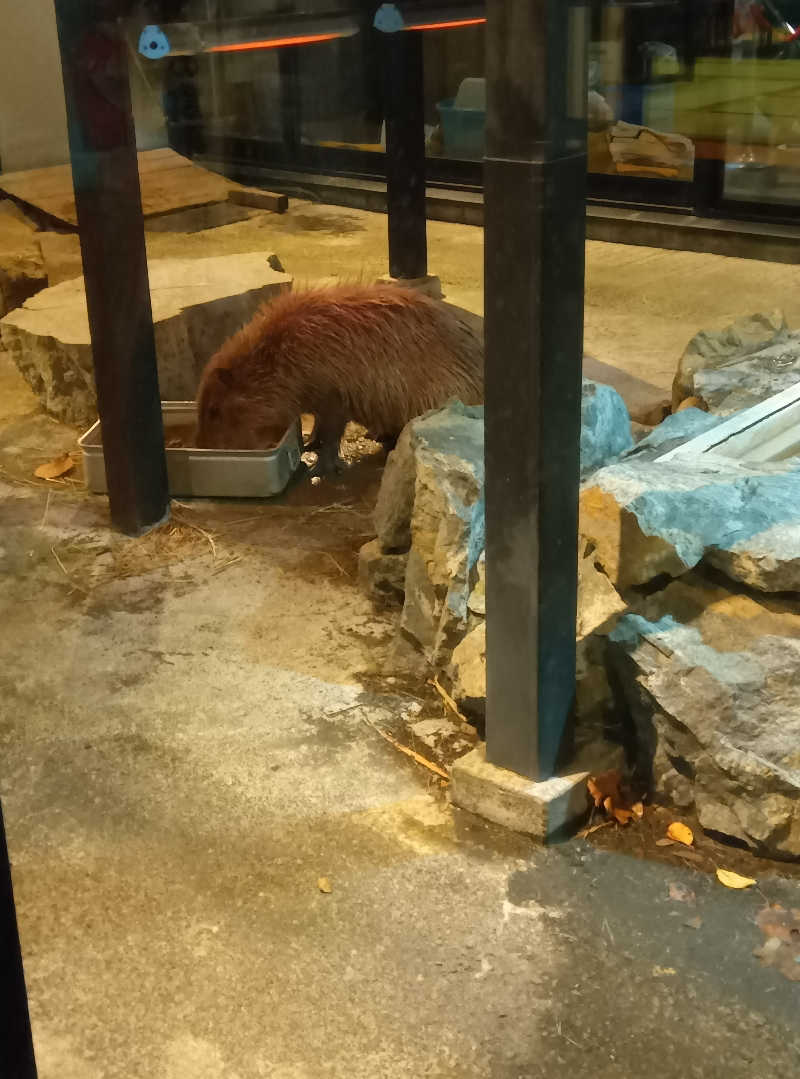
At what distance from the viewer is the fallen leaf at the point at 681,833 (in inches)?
→ 92.5

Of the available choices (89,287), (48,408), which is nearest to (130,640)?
(89,287)

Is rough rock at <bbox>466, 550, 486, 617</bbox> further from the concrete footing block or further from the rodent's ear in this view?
the rodent's ear

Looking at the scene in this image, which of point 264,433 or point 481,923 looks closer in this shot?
point 481,923

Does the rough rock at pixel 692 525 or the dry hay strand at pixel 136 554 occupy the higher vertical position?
the rough rock at pixel 692 525

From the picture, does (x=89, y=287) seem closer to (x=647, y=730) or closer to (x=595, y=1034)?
(x=647, y=730)

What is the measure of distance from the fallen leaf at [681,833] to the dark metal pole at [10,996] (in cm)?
154

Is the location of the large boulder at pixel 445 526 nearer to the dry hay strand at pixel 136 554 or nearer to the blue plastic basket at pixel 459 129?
the dry hay strand at pixel 136 554

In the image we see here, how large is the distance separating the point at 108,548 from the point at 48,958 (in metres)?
1.84

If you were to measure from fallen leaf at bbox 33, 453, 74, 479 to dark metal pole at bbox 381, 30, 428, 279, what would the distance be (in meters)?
2.27

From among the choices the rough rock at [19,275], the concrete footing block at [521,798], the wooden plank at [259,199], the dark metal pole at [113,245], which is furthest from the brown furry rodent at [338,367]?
the wooden plank at [259,199]

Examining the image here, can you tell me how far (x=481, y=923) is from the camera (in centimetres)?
217

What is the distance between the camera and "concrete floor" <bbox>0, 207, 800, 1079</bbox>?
1.92 metres

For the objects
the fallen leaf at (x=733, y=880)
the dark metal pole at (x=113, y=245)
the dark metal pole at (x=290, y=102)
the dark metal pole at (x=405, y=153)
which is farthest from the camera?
the dark metal pole at (x=290, y=102)

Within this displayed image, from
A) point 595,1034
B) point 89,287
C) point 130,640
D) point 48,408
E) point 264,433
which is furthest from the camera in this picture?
point 48,408
